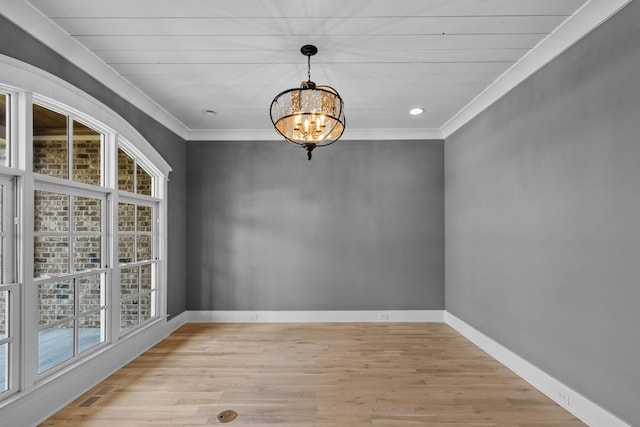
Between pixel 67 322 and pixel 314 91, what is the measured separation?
8.75ft

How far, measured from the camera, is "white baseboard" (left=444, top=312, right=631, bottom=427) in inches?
85.4

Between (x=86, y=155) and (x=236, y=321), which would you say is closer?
(x=86, y=155)

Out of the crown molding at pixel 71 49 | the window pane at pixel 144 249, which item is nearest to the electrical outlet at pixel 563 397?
the window pane at pixel 144 249

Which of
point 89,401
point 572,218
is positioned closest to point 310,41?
point 572,218

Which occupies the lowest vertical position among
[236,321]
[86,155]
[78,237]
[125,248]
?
[236,321]

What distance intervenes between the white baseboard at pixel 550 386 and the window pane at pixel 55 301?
3932mm

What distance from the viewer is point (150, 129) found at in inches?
153

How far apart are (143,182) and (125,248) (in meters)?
0.82

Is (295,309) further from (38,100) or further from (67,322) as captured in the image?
(38,100)

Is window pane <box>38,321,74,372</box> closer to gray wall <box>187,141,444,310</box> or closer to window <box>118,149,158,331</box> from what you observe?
window <box>118,149,158,331</box>

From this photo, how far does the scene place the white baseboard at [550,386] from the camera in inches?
85.4

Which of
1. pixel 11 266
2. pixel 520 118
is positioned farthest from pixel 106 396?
pixel 520 118

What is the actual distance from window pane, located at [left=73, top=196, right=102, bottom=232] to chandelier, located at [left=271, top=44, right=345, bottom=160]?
189 centimetres

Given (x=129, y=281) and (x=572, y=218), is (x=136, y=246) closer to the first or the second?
(x=129, y=281)
